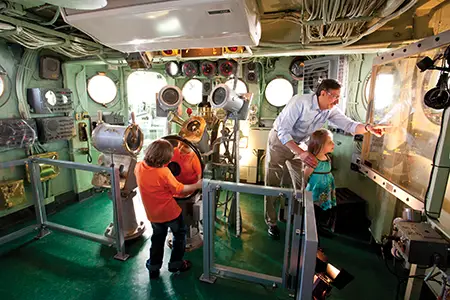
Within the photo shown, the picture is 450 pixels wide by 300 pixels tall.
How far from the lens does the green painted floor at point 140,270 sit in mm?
2219

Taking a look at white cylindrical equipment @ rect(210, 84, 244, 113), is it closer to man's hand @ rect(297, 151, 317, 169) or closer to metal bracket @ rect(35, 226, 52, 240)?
man's hand @ rect(297, 151, 317, 169)

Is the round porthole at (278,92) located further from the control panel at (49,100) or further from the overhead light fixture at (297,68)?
the control panel at (49,100)

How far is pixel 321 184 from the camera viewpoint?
8.43ft

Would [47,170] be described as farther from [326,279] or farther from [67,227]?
[326,279]

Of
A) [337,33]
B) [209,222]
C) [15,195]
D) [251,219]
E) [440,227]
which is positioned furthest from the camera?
[251,219]

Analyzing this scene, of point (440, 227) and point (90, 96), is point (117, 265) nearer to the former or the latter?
point (440, 227)

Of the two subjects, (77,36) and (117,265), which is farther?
(77,36)

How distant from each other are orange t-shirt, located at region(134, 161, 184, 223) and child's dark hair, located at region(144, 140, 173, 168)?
0.14 ft

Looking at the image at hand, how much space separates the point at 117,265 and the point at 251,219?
6.06ft

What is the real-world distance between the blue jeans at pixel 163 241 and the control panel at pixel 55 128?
2392 millimetres

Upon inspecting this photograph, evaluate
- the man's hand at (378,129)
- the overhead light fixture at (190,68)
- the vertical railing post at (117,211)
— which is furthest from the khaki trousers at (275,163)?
the overhead light fixture at (190,68)

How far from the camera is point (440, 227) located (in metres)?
1.49

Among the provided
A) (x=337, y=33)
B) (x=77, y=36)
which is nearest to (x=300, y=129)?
(x=337, y=33)

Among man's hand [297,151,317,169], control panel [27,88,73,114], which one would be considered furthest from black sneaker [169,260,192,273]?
control panel [27,88,73,114]
